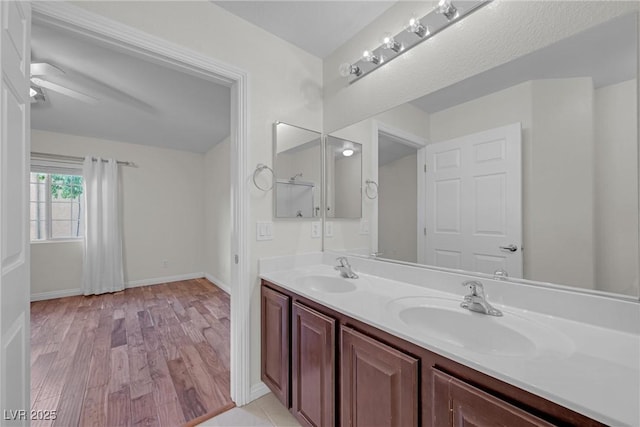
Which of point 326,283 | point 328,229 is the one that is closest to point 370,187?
point 328,229

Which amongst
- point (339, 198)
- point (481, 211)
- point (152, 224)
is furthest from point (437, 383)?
point (152, 224)

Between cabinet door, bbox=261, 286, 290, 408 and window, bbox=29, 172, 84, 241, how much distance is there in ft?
13.0

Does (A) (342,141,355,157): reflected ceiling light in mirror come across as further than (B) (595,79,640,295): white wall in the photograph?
Yes

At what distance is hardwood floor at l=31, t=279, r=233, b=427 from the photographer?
1540mm

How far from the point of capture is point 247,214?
5.24 feet

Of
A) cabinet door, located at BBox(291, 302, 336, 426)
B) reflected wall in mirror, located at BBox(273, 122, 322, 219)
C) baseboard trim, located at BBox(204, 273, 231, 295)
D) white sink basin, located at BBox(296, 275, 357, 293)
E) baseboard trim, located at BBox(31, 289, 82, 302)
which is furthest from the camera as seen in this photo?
baseboard trim, located at BBox(204, 273, 231, 295)

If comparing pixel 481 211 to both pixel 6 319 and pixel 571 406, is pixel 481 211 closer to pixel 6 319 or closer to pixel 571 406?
pixel 571 406

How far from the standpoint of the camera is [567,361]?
25.5 inches

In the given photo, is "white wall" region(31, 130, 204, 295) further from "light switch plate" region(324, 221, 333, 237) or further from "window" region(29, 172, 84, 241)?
"light switch plate" region(324, 221, 333, 237)

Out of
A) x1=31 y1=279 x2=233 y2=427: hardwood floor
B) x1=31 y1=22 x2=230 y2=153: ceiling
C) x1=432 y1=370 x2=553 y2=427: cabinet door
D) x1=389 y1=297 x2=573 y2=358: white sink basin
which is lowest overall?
x1=31 y1=279 x2=233 y2=427: hardwood floor

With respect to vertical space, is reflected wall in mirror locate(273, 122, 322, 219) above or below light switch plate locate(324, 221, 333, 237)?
above

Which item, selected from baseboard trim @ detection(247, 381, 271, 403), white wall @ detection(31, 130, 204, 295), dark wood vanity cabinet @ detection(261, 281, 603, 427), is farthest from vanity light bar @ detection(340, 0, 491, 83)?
white wall @ detection(31, 130, 204, 295)

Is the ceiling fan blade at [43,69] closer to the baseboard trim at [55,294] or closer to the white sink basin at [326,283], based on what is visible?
the white sink basin at [326,283]

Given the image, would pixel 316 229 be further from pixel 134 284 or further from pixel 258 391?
pixel 134 284
